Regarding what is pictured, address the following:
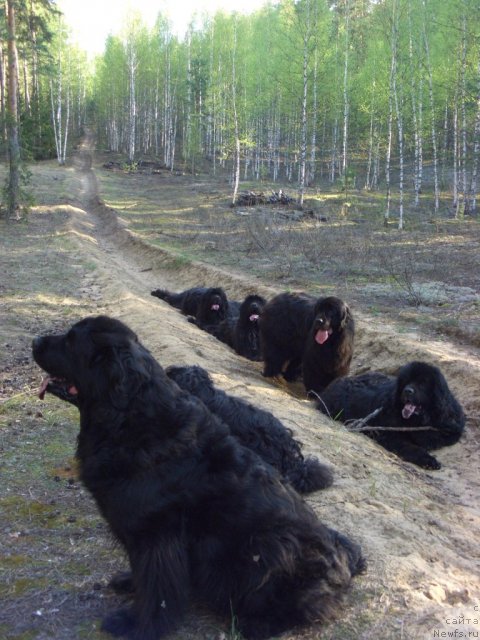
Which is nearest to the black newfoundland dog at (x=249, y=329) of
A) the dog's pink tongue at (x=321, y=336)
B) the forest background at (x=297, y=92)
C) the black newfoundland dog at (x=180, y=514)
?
the dog's pink tongue at (x=321, y=336)

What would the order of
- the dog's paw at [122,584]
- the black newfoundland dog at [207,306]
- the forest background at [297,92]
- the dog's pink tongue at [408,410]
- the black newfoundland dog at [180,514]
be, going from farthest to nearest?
the forest background at [297,92]
the black newfoundland dog at [207,306]
the dog's pink tongue at [408,410]
the dog's paw at [122,584]
the black newfoundland dog at [180,514]

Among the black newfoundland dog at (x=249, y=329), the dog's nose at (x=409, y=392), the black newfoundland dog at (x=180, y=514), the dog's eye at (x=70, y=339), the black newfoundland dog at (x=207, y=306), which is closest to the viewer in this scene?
the black newfoundland dog at (x=180, y=514)

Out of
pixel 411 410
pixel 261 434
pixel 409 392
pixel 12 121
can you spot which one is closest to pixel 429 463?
pixel 411 410

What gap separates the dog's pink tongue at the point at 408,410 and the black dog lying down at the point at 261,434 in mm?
2722

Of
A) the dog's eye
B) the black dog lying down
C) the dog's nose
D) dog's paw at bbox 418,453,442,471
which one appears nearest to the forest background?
the dog's nose

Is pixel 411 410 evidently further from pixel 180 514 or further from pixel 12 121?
pixel 12 121

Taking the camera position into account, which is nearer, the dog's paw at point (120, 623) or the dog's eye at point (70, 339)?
the dog's paw at point (120, 623)

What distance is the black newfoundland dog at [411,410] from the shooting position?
789cm

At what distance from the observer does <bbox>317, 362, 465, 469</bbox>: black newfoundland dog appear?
7.89 meters

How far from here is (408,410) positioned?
8.02 meters

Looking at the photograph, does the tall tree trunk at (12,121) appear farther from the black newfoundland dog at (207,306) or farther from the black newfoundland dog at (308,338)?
the black newfoundland dog at (308,338)

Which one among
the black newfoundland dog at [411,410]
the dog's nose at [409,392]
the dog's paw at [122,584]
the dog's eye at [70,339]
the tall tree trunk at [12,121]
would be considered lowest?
the black newfoundland dog at [411,410]

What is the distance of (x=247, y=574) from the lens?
3402 millimetres

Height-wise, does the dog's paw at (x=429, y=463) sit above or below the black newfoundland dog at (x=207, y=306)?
below
